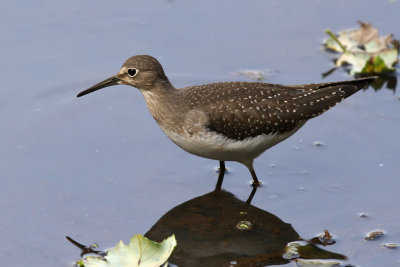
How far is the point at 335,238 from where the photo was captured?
8281 millimetres

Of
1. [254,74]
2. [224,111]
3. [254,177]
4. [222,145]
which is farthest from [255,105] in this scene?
[254,74]

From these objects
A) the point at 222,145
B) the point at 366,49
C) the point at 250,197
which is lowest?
the point at 250,197

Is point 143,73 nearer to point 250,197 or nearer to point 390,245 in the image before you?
point 250,197

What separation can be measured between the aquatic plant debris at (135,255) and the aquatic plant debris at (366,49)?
550cm

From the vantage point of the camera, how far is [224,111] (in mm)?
8883

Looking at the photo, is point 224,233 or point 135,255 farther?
point 224,233

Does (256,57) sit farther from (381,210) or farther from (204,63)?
(381,210)

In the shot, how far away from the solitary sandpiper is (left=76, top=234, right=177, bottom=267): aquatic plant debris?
176 centimetres

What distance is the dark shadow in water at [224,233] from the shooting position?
26.2ft

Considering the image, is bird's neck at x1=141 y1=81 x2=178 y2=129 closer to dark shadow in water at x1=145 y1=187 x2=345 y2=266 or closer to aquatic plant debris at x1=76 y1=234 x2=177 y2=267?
dark shadow in water at x1=145 y1=187 x2=345 y2=266

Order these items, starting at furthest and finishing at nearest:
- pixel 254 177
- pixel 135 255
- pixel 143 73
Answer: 1. pixel 254 177
2. pixel 143 73
3. pixel 135 255

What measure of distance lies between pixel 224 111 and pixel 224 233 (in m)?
1.49

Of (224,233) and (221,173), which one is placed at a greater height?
(221,173)

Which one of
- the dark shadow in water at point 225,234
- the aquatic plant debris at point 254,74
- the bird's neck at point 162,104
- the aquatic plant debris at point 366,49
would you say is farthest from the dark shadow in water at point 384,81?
the bird's neck at point 162,104
